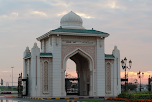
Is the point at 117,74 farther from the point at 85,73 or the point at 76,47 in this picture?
the point at 76,47

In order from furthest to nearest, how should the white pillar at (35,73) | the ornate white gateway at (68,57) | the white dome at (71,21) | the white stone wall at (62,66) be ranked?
the white dome at (71,21), the ornate white gateway at (68,57), the white stone wall at (62,66), the white pillar at (35,73)

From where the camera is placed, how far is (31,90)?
27.6 metres

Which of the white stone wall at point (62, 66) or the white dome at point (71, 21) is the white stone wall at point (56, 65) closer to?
the white stone wall at point (62, 66)

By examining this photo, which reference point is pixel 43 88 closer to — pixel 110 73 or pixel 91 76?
pixel 91 76

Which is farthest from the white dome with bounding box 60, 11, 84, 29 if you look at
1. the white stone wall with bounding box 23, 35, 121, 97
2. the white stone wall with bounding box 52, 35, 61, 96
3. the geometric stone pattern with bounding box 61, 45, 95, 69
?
the white stone wall with bounding box 52, 35, 61, 96

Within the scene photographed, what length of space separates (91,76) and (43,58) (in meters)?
5.59

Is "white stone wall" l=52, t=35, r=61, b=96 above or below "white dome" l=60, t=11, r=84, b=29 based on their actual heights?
below

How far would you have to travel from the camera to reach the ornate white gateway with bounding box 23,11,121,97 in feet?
90.1

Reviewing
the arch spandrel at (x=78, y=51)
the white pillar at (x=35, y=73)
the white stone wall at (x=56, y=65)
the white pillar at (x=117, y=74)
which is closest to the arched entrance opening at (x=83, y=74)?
the arch spandrel at (x=78, y=51)

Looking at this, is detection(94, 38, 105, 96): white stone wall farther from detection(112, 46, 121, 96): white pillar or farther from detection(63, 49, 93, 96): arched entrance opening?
detection(112, 46, 121, 96): white pillar

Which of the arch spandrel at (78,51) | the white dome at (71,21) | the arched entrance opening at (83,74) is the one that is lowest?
the arched entrance opening at (83,74)

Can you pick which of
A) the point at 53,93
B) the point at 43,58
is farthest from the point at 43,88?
the point at 43,58

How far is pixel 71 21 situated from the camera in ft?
100

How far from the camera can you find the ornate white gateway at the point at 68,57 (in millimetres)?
27453
